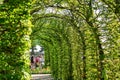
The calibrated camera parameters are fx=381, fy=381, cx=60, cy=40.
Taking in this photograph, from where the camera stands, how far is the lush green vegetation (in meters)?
10.8

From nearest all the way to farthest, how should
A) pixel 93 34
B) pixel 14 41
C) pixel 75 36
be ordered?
pixel 14 41 < pixel 93 34 < pixel 75 36

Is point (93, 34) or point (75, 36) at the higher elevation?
point (75, 36)

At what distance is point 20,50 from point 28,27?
75cm

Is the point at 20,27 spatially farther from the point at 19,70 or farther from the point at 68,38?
the point at 68,38

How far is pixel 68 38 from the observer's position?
25156mm

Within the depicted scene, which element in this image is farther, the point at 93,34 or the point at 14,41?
the point at 93,34

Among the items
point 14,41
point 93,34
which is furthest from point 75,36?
point 14,41

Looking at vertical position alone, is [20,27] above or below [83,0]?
below

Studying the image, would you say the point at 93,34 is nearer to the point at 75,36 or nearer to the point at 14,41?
the point at 75,36

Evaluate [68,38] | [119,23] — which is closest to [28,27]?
[119,23]

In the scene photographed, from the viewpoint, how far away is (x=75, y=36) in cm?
2097

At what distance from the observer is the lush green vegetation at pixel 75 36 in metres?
10.8

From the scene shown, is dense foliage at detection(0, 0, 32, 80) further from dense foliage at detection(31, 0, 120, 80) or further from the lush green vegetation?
dense foliage at detection(31, 0, 120, 80)

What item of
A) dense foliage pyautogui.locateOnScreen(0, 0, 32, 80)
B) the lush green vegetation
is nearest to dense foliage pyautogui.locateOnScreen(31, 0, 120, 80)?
the lush green vegetation
